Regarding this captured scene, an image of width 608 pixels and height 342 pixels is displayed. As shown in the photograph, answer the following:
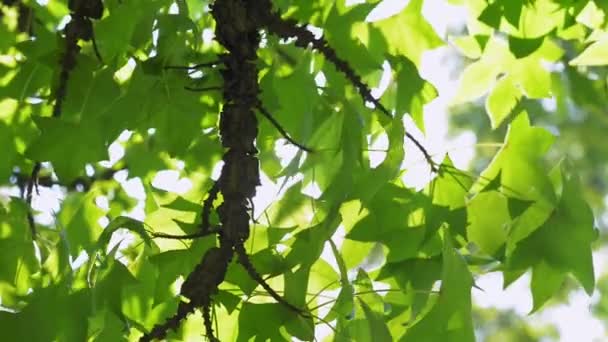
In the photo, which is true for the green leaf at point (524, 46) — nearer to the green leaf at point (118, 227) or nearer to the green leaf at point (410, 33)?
the green leaf at point (410, 33)

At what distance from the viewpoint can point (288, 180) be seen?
0.80 meters

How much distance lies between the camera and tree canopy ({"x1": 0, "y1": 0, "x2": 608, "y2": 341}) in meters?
0.80

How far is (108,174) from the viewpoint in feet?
4.94

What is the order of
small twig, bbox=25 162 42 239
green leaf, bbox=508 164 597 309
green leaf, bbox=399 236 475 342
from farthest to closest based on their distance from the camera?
small twig, bbox=25 162 42 239 < green leaf, bbox=508 164 597 309 < green leaf, bbox=399 236 475 342

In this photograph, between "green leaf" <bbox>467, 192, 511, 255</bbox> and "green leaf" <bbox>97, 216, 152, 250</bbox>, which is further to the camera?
"green leaf" <bbox>467, 192, 511, 255</bbox>

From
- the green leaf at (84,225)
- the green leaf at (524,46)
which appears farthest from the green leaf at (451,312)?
the green leaf at (84,225)

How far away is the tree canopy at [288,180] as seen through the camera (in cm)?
80

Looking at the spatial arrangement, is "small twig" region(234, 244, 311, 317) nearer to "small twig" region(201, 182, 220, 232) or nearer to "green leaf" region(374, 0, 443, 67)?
"small twig" region(201, 182, 220, 232)

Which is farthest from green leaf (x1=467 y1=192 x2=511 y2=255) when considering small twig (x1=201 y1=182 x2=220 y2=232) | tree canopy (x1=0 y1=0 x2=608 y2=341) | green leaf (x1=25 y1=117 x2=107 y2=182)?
green leaf (x1=25 y1=117 x2=107 y2=182)

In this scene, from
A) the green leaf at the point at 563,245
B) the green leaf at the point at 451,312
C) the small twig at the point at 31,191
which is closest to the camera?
the green leaf at the point at 451,312

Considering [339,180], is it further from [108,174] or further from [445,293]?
[108,174]

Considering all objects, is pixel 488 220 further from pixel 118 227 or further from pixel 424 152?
pixel 118 227

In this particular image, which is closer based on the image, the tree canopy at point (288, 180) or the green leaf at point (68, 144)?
the tree canopy at point (288, 180)

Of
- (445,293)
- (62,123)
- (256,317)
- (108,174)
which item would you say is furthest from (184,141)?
(108,174)
